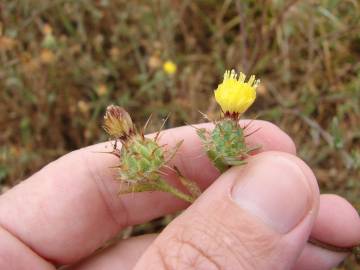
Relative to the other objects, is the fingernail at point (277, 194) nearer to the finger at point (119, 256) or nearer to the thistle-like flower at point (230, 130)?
the thistle-like flower at point (230, 130)

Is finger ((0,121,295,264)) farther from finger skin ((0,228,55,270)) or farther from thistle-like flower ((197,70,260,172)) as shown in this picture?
thistle-like flower ((197,70,260,172))

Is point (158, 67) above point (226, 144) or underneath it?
underneath

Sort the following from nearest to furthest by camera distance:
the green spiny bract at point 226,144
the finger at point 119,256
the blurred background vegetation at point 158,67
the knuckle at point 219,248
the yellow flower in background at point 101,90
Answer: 1. the knuckle at point 219,248
2. the green spiny bract at point 226,144
3. the finger at point 119,256
4. the blurred background vegetation at point 158,67
5. the yellow flower in background at point 101,90

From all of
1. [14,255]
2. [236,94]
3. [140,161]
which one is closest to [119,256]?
[14,255]

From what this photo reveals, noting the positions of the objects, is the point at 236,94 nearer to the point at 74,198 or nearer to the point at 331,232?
the point at 331,232

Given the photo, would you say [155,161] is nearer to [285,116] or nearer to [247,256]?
[247,256]

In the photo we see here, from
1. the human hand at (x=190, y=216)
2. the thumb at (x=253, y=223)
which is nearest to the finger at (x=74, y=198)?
the human hand at (x=190, y=216)
